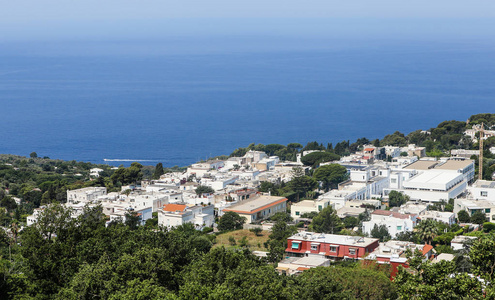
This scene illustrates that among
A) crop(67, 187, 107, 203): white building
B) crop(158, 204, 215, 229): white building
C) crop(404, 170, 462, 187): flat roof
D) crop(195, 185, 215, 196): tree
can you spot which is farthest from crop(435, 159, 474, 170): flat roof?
crop(67, 187, 107, 203): white building

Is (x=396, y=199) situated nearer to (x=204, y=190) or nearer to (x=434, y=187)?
(x=434, y=187)

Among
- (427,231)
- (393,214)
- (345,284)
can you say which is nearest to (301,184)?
(393,214)

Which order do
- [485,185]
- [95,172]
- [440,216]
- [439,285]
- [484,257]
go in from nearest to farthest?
[439,285]
[484,257]
[440,216]
[485,185]
[95,172]

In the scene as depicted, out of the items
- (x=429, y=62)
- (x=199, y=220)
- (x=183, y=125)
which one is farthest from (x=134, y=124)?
(x=429, y=62)

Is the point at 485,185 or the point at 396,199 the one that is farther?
the point at 485,185

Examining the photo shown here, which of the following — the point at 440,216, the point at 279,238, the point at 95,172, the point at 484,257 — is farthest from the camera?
the point at 95,172

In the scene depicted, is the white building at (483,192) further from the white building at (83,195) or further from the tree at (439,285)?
the tree at (439,285)

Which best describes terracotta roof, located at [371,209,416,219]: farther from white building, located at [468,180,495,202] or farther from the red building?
white building, located at [468,180,495,202]

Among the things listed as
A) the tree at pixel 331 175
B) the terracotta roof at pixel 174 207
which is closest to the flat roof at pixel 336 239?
the terracotta roof at pixel 174 207
